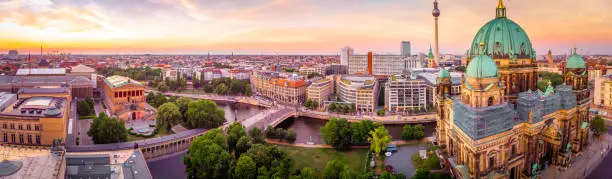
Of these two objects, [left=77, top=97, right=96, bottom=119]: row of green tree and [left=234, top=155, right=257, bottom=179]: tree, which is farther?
[left=77, top=97, right=96, bottom=119]: row of green tree

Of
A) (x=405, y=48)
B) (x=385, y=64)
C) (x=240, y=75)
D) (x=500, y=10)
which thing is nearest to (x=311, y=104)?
(x=500, y=10)

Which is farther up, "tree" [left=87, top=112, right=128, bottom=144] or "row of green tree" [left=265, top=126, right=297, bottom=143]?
"tree" [left=87, top=112, right=128, bottom=144]

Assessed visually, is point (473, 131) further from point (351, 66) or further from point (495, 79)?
point (351, 66)

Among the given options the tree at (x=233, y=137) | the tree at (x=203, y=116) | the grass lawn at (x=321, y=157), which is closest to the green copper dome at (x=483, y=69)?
the grass lawn at (x=321, y=157)

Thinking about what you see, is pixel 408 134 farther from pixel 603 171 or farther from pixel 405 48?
pixel 405 48

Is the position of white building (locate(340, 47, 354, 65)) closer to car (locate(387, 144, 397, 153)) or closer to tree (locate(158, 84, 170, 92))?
tree (locate(158, 84, 170, 92))

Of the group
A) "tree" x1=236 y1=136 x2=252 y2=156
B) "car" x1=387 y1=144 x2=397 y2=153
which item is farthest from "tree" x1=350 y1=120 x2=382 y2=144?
"tree" x1=236 y1=136 x2=252 y2=156
